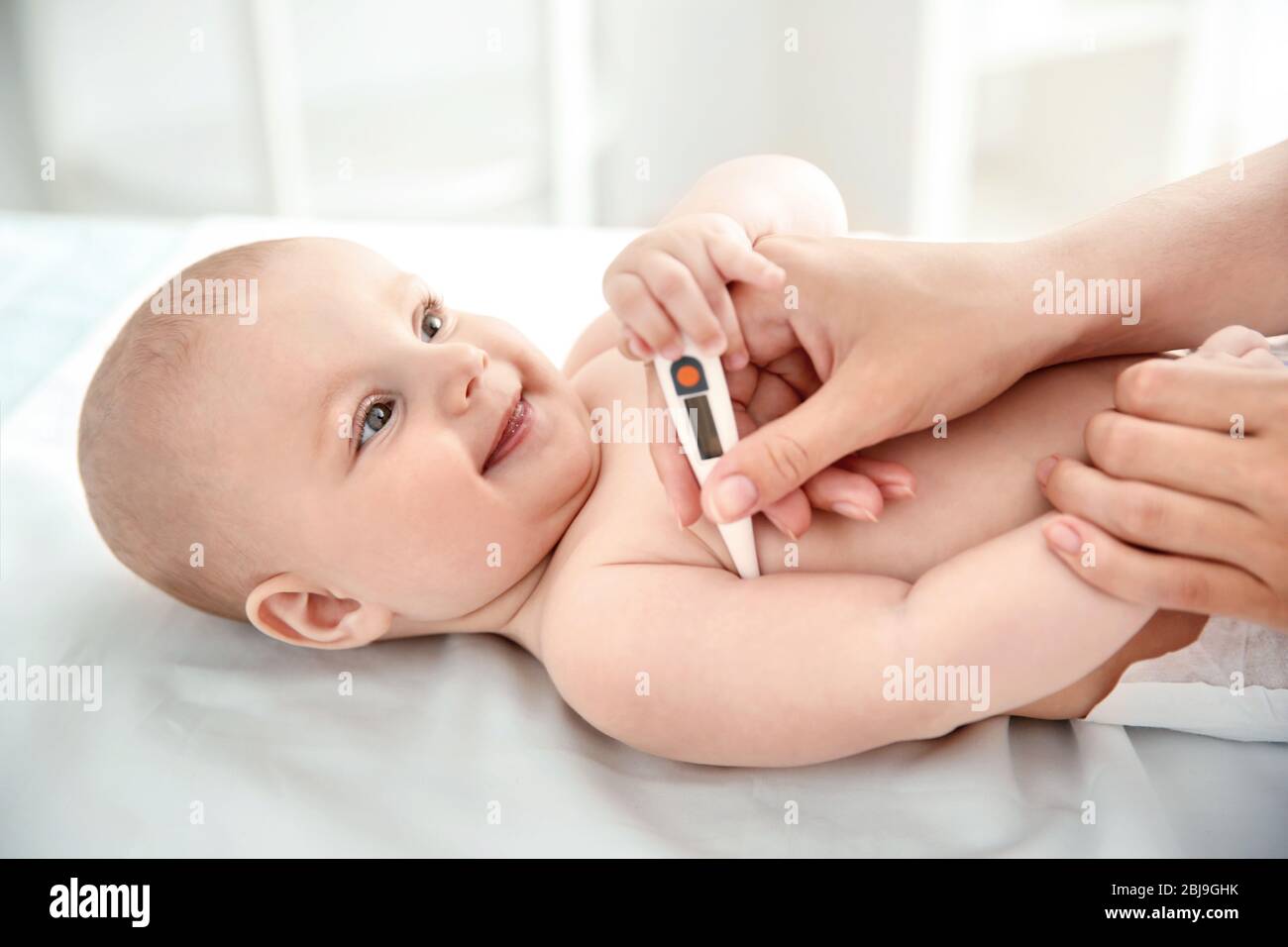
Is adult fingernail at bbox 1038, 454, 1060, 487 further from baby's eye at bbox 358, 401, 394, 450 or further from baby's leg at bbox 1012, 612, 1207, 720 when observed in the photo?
baby's eye at bbox 358, 401, 394, 450

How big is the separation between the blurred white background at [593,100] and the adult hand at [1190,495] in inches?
84.5

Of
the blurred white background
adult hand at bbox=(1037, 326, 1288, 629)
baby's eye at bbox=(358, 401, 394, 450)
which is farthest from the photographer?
the blurred white background

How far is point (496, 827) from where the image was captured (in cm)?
100

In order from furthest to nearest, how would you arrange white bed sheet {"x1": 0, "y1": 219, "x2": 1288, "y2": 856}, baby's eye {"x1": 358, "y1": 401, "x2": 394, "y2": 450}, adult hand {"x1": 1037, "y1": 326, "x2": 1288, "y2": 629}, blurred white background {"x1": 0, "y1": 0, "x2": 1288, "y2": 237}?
blurred white background {"x1": 0, "y1": 0, "x2": 1288, "y2": 237}, baby's eye {"x1": 358, "y1": 401, "x2": 394, "y2": 450}, white bed sheet {"x1": 0, "y1": 219, "x2": 1288, "y2": 856}, adult hand {"x1": 1037, "y1": 326, "x2": 1288, "y2": 629}

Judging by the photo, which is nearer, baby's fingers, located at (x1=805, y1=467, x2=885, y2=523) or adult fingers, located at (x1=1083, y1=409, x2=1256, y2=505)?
adult fingers, located at (x1=1083, y1=409, x2=1256, y2=505)

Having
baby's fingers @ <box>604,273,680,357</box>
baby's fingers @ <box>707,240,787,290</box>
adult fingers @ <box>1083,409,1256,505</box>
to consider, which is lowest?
adult fingers @ <box>1083,409,1256,505</box>

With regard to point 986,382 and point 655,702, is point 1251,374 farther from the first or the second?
point 655,702

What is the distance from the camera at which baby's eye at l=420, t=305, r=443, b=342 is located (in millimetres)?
1192

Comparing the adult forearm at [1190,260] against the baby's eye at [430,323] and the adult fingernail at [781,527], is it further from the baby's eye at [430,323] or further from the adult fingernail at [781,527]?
the baby's eye at [430,323]

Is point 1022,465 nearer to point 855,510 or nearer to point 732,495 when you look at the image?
point 855,510

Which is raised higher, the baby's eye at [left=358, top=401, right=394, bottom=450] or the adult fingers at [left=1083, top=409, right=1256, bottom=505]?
the baby's eye at [left=358, top=401, right=394, bottom=450]

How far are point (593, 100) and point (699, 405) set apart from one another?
2.51 metres

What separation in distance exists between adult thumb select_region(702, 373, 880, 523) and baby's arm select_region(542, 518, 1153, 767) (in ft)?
0.37

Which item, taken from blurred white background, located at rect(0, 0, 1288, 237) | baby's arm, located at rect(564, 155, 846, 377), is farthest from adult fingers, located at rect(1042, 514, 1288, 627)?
blurred white background, located at rect(0, 0, 1288, 237)
